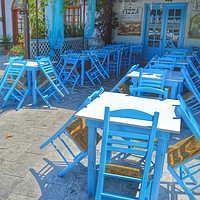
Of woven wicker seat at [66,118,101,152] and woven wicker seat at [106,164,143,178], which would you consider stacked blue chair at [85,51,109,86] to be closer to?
woven wicker seat at [66,118,101,152]

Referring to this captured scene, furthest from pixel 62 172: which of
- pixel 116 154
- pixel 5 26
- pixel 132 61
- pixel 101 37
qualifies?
pixel 5 26

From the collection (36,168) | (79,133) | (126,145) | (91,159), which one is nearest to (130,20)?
(79,133)

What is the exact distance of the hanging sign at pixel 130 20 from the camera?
31.5 feet

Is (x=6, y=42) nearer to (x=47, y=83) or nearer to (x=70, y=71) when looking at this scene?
(x=70, y=71)

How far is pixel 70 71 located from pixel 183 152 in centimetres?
429

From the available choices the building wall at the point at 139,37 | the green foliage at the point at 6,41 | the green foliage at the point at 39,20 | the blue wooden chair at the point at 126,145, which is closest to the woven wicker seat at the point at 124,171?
the blue wooden chair at the point at 126,145

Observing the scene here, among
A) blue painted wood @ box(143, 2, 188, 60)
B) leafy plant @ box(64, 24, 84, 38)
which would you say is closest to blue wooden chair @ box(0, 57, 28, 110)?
leafy plant @ box(64, 24, 84, 38)

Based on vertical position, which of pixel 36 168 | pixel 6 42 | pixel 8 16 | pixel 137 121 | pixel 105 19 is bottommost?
pixel 36 168

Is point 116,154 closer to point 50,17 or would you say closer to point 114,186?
point 114,186

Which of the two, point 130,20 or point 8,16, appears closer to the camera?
point 130,20

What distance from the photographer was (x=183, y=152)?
2.27 m

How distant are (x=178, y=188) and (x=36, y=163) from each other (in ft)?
4.88

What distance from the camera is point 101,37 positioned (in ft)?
32.0

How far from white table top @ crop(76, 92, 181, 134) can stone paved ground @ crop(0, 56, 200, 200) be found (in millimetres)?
737
